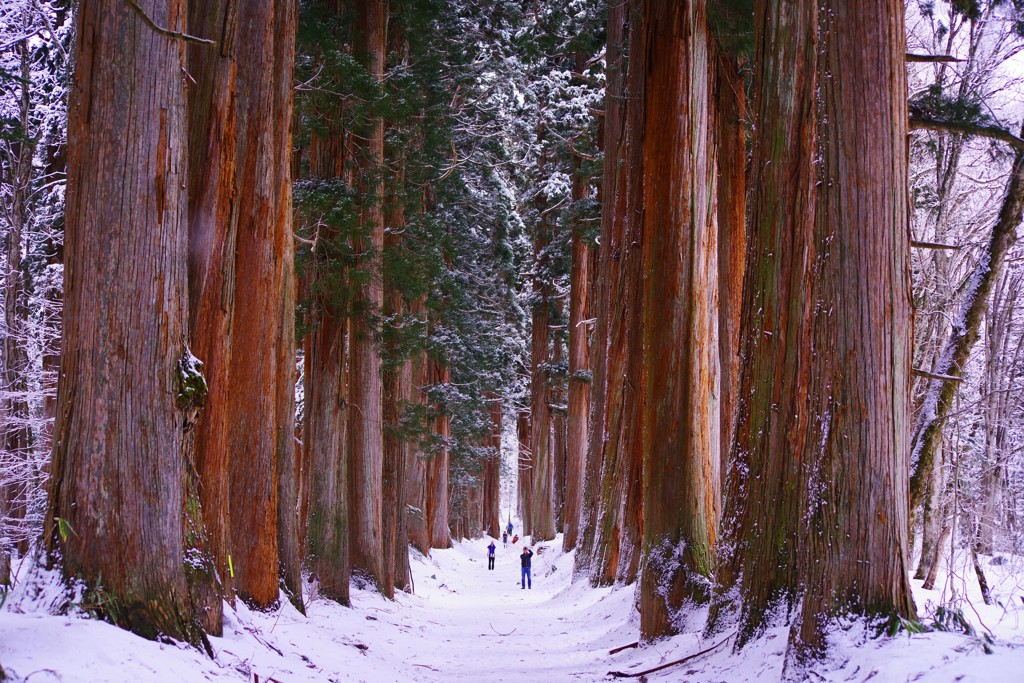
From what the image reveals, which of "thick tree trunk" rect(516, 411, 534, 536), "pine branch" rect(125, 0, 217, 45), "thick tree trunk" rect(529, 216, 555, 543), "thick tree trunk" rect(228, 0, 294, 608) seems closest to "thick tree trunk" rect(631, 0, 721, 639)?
A: "thick tree trunk" rect(228, 0, 294, 608)

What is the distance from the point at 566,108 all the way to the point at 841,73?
15.7 metres

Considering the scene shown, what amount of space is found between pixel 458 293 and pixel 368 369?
5498mm

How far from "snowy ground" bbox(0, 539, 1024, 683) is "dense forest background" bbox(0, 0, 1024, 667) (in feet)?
1.05

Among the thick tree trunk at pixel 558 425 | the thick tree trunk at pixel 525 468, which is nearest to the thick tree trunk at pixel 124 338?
the thick tree trunk at pixel 558 425

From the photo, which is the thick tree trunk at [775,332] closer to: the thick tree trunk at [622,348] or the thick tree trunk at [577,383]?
the thick tree trunk at [622,348]

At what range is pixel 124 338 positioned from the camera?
18.9 ft

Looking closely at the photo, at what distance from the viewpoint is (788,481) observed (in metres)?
7.25

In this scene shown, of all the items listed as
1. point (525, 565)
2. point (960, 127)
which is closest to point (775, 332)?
point (960, 127)

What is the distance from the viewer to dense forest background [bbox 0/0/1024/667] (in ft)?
19.1

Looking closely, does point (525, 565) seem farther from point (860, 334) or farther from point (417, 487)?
point (860, 334)

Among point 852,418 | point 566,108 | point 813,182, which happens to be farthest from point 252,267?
point 566,108

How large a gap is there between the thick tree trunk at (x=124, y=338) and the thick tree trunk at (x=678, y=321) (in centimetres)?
568

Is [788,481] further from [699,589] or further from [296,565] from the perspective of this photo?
[296,565]

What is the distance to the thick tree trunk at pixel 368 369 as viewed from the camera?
1562cm
